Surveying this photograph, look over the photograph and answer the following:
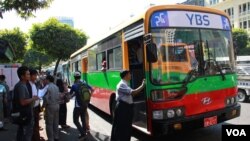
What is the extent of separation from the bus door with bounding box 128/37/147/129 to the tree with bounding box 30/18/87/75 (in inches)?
1567

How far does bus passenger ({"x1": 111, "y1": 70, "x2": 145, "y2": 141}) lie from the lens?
7036 mm

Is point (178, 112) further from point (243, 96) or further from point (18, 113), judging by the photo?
point (243, 96)

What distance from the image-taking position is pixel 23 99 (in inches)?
248

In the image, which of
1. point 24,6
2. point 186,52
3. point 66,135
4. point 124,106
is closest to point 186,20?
point 186,52

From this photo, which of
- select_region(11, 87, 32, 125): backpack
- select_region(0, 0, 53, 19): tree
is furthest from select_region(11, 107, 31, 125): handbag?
select_region(0, 0, 53, 19): tree

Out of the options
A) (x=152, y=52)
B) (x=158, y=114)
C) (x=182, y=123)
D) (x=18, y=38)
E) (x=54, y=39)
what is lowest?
(x=182, y=123)

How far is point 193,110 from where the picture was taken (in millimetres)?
7195

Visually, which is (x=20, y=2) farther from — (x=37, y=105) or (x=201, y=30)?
(x=201, y=30)

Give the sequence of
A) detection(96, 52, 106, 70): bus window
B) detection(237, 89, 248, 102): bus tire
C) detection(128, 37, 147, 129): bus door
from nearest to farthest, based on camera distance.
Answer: detection(128, 37, 147, 129): bus door, detection(96, 52, 106, 70): bus window, detection(237, 89, 248, 102): bus tire

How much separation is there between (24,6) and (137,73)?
14.3ft

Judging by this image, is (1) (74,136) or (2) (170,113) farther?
(1) (74,136)

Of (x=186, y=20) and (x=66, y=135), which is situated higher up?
(x=186, y=20)

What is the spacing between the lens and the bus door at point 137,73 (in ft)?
26.3

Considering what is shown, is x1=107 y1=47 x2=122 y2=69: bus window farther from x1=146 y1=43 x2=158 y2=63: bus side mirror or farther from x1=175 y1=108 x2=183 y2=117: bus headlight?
x1=175 y1=108 x2=183 y2=117: bus headlight
